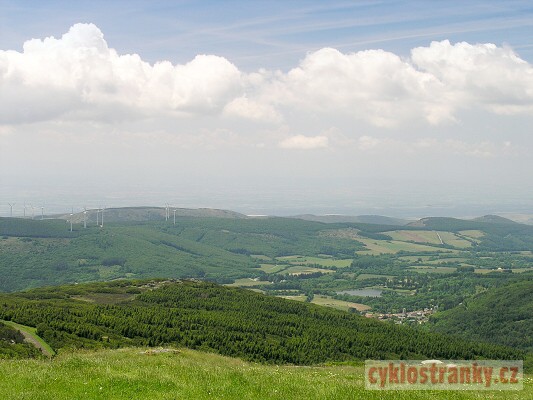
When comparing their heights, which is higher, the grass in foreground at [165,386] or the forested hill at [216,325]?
the grass in foreground at [165,386]

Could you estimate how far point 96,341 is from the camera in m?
67.1

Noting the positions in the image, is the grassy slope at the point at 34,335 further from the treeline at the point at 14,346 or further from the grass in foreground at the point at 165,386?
the grass in foreground at the point at 165,386

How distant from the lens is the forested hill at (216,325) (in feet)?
252

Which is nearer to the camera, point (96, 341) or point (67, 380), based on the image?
point (67, 380)

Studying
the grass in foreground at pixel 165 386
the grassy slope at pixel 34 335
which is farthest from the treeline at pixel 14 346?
the grass in foreground at pixel 165 386

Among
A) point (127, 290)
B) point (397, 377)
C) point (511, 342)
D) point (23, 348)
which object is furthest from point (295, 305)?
point (397, 377)

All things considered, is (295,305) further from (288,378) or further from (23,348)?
(288,378)

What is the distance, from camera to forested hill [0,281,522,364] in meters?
76.8

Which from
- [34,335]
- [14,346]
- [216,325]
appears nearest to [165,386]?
[14,346]

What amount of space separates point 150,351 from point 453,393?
91.2 ft

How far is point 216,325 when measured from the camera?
102250 mm

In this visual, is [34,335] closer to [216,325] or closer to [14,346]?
[14,346]

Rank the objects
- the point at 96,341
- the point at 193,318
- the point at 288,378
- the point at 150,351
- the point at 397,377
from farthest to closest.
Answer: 1. the point at 193,318
2. the point at 96,341
3. the point at 150,351
4. the point at 397,377
5. the point at 288,378

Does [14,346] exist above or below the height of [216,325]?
above
